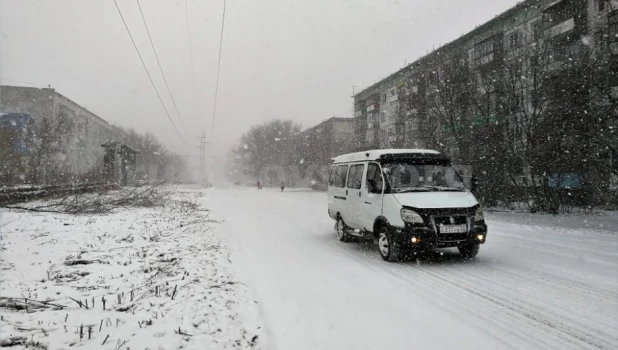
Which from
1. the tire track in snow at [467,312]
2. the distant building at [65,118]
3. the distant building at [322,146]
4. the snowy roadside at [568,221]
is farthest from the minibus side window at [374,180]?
the distant building at [322,146]

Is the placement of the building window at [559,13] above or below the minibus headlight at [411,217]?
above

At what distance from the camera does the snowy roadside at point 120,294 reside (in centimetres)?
337

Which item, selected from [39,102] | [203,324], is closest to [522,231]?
[203,324]

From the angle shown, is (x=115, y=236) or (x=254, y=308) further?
(x=115, y=236)

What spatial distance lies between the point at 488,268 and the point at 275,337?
4.66 metres

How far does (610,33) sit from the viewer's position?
14328mm

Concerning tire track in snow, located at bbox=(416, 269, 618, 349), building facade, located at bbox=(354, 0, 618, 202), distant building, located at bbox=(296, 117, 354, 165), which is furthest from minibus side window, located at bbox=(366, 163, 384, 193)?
distant building, located at bbox=(296, 117, 354, 165)

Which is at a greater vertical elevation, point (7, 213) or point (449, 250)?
point (7, 213)

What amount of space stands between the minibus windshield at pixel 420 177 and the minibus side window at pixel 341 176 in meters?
1.98

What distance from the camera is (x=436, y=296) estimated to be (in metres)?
5.00

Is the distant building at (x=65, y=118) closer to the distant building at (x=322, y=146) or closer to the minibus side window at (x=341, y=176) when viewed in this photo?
the distant building at (x=322, y=146)

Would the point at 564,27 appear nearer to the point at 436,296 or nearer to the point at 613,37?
the point at 613,37

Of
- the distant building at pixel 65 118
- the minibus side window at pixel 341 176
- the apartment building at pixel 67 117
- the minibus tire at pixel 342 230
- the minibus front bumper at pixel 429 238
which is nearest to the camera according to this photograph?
the minibus front bumper at pixel 429 238

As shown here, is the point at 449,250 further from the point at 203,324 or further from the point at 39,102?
the point at 39,102
